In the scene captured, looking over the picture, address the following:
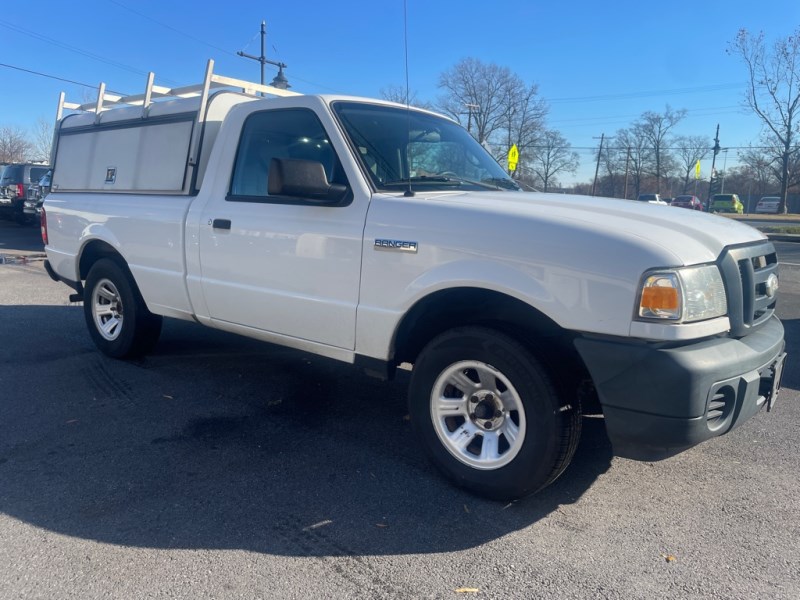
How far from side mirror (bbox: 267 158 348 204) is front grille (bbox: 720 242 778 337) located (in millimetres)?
2053

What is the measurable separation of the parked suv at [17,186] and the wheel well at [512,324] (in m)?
20.6

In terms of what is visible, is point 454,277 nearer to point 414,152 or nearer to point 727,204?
point 414,152

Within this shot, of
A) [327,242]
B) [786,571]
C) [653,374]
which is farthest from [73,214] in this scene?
[786,571]

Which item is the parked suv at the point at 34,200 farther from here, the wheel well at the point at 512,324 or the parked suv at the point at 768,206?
the parked suv at the point at 768,206

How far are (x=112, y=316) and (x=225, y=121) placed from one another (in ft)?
7.64

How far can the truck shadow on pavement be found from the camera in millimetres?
2977

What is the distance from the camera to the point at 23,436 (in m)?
4.00

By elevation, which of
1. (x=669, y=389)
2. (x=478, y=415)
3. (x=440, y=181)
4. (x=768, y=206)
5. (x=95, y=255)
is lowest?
(x=478, y=415)

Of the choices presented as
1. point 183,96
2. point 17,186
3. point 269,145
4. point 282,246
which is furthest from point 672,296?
point 17,186

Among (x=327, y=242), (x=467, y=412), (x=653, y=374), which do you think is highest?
(x=327, y=242)

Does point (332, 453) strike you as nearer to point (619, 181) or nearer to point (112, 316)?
point (112, 316)

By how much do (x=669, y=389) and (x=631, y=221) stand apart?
860mm

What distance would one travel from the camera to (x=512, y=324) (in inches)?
127

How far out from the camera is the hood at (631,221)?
9.23ft
